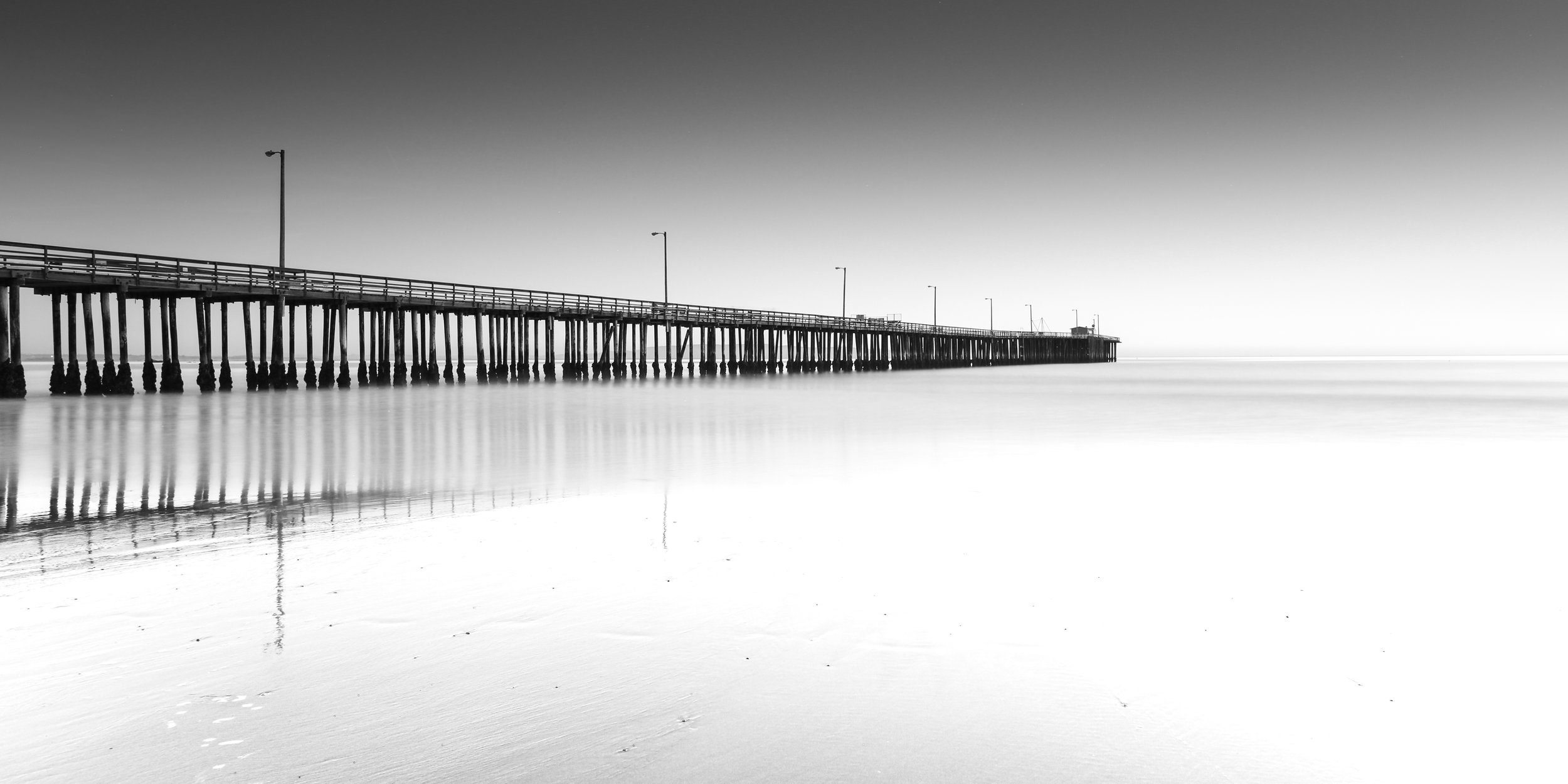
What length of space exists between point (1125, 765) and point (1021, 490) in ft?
23.8

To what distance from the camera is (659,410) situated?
80.2 ft

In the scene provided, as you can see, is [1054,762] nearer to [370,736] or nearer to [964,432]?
[370,736]

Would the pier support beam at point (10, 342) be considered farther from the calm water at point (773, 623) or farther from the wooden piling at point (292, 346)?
the calm water at point (773, 623)

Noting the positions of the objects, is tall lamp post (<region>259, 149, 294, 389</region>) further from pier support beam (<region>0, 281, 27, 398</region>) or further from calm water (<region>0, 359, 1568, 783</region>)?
calm water (<region>0, 359, 1568, 783</region>)

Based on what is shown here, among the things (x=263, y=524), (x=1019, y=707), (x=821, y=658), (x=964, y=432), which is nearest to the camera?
(x=1019, y=707)

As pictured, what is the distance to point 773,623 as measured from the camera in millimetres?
4984

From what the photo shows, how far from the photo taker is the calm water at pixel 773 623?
3414mm

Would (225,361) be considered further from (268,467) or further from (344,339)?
(268,467)

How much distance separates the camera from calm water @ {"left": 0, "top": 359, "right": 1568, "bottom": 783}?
3.41 metres

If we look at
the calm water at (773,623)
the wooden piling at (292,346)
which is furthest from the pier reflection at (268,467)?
the wooden piling at (292,346)

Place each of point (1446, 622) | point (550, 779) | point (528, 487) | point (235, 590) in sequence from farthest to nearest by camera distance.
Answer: point (528, 487) → point (235, 590) → point (1446, 622) → point (550, 779)

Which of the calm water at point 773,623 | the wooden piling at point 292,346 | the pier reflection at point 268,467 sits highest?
the wooden piling at point 292,346

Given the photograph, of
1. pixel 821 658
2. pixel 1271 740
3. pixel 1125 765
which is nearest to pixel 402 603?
pixel 821 658

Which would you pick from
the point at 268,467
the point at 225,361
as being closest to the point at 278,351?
the point at 225,361
